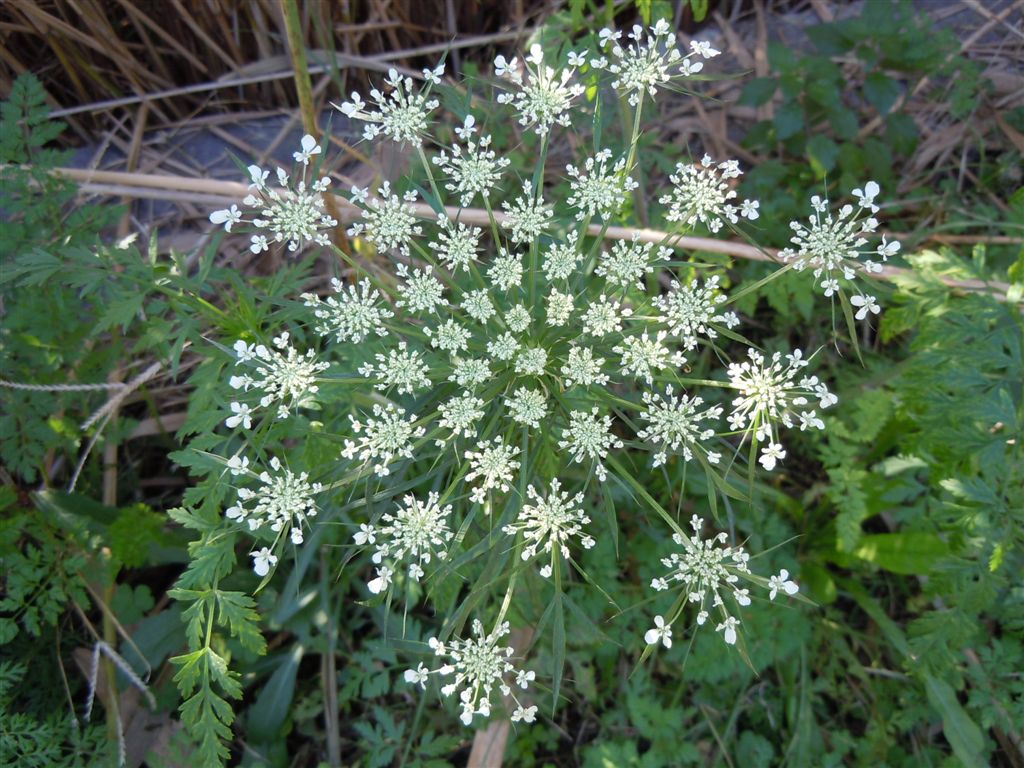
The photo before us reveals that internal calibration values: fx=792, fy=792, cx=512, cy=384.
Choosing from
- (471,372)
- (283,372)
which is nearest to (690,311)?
(471,372)

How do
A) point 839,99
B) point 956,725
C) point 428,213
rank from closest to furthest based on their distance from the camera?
point 956,725 < point 428,213 < point 839,99

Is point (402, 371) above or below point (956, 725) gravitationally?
above

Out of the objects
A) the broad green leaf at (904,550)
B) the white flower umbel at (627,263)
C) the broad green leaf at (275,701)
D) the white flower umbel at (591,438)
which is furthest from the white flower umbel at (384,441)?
the broad green leaf at (904,550)

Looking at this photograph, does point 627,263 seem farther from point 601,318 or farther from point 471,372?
point 471,372

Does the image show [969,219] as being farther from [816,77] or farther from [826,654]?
[826,654]

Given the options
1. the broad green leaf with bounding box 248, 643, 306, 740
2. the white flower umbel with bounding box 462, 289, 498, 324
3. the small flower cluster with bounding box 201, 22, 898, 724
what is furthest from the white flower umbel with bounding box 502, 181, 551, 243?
the broad green leaf with bounding box 248, 643, 306, 740

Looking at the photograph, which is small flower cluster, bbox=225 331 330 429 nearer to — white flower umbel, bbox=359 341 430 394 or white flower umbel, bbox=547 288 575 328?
white flower umbel, bbox=359 341 430 394

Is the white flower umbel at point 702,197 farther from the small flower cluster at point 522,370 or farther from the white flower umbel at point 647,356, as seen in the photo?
the white flower umbel at point 647,356
